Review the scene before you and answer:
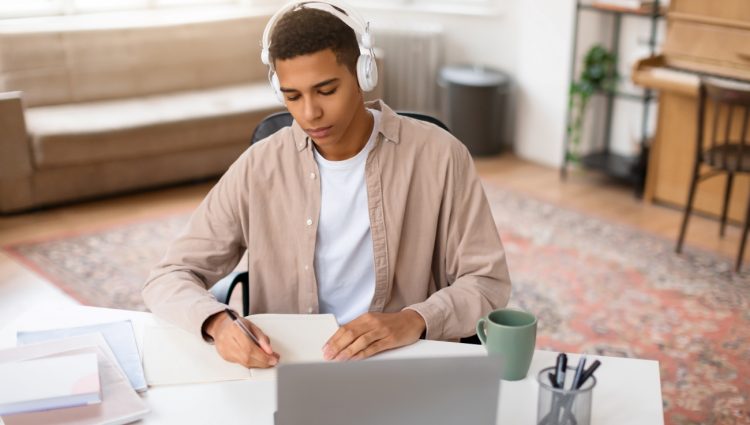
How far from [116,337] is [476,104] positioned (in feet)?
12.5

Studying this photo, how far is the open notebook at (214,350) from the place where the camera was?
1.37 meters

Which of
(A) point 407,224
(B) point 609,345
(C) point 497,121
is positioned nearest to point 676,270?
(B) point 609,345

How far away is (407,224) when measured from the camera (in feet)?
5.60

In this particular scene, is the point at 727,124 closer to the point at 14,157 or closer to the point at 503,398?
the point at 503,398

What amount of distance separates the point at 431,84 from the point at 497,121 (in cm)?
60

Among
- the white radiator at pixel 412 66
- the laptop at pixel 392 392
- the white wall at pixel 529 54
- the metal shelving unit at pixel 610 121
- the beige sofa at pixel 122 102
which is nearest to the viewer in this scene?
the laptop at pixel 392 392

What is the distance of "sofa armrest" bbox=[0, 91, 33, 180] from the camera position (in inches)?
159

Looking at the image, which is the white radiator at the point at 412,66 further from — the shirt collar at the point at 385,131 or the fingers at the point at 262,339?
the fingers at the point at 262,339

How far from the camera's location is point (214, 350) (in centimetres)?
145

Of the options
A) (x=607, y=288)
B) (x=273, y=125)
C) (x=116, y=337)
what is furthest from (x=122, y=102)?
(x=116, y=337)

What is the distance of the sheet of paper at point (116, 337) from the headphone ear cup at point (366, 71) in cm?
59

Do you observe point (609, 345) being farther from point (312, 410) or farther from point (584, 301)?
point (312, 410)

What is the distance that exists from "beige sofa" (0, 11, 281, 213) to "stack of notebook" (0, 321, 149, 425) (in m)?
2.93

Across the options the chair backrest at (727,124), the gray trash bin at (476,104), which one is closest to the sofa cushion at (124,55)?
the gray trash bin at (476,104)
